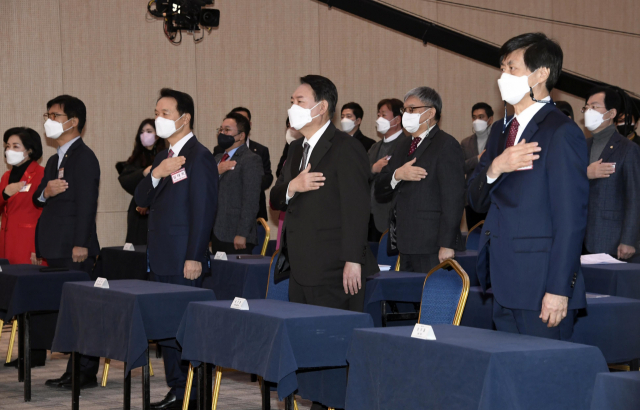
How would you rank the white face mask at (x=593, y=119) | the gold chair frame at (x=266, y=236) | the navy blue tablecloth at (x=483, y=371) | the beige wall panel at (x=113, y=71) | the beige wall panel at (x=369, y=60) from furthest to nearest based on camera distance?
the beige wall panel at (x=369, y=60) → the beige wall panel at (x=113, y=71) → the gold chair frame at (x=266, y=236) → the white face mask at (x=593, y=119) → the navy blue tablecloth at (x=483, y=371)

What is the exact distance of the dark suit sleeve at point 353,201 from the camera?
344cm

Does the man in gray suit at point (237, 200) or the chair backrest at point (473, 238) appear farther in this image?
the man in gray suit at point (237, 200)

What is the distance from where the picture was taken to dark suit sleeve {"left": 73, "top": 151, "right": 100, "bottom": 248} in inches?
196

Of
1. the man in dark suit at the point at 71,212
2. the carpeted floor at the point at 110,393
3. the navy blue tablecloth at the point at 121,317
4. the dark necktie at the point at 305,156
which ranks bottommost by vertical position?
the carpeted floor at the point at 110,393

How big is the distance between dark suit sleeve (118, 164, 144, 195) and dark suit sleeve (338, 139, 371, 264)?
171 inches

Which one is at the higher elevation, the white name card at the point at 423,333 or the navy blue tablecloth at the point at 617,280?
the white name card at the point at 423,333

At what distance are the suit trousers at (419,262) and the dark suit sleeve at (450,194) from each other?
167 millimetres

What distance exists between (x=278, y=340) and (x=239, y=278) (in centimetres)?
204

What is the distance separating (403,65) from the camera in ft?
31.8

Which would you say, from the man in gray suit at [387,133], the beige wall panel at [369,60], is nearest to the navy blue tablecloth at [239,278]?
the man in gray suit at [387,133]

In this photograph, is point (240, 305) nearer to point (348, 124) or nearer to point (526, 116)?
point (526, 116)

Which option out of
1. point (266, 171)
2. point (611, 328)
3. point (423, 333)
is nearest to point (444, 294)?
point (611, 328)

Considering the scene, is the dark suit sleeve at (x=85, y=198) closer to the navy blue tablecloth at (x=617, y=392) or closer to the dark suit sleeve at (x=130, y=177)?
the dark suit sleeve at (x=130, y=177)

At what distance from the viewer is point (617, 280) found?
3.93 meters
